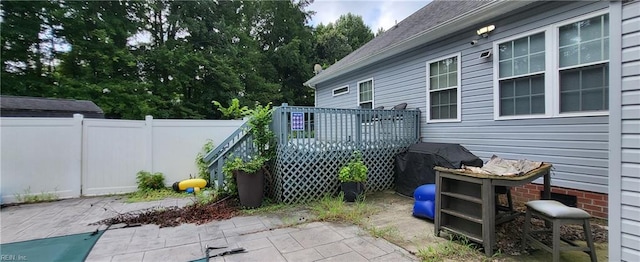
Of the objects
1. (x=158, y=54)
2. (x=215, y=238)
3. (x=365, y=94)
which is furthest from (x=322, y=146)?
(x=158, y=54)

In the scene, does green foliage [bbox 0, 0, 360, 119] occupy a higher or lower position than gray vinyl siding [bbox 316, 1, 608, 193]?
higher

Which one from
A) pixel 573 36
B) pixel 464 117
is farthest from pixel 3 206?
pixel 573 36

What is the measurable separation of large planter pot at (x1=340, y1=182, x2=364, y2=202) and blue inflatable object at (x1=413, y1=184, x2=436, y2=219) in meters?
1.15

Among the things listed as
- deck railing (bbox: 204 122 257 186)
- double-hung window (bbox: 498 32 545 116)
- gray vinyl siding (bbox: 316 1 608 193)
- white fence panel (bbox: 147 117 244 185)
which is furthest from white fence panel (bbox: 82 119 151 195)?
double-hung window (bbox: 498 32 545 116)

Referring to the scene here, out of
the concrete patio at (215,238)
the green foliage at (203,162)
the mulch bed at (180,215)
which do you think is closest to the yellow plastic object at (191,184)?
the green foliage at (203,162)

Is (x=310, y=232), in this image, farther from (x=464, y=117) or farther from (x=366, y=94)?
(x=366, y=94)

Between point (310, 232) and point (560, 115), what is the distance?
12.7ft

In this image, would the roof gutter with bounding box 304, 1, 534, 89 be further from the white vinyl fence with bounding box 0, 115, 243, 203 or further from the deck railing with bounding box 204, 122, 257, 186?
the white vinyl fence with bounding box 0, 115, 243, 203

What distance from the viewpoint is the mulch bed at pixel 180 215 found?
3805 mm

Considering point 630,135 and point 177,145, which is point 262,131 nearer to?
point 177,145

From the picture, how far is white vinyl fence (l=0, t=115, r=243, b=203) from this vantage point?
4.76 meters

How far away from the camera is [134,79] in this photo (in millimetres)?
13234

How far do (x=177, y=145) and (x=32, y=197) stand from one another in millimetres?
2454

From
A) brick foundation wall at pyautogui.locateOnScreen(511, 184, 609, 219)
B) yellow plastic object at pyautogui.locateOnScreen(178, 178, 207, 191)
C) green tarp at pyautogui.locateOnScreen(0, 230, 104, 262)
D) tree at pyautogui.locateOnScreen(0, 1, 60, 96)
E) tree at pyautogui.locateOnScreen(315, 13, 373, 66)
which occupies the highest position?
tree at pyautogui.locateOnScreen(315, 13, 373, 66)
